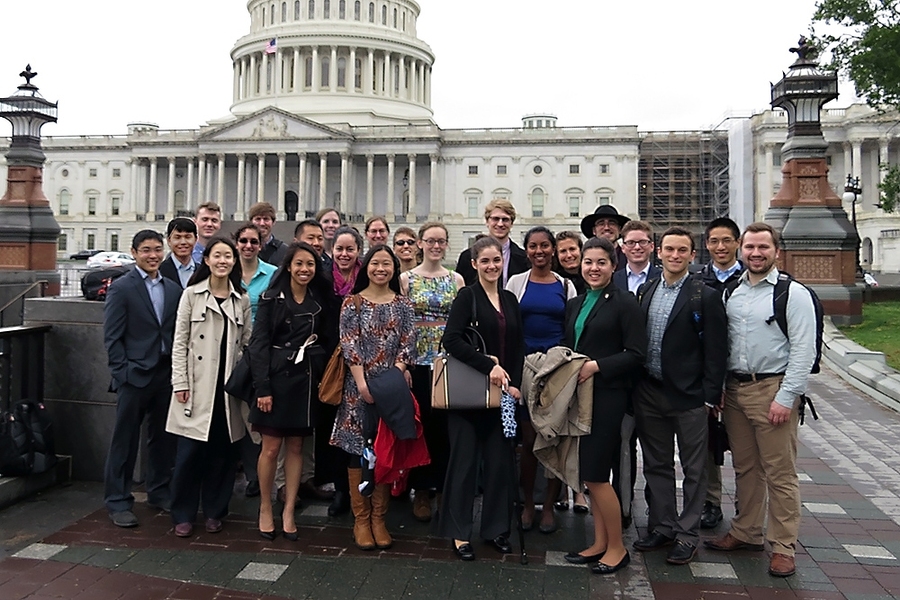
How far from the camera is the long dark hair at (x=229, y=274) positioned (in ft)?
19.8

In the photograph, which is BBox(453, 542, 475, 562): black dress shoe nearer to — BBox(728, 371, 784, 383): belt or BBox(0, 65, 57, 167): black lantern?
BBox(728, 371, 784, 383): belt

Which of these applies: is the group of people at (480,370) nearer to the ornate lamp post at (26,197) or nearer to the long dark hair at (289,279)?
the long dark hair at (289,279)

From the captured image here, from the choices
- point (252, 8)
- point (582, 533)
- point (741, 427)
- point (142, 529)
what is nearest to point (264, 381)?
point (142, 529)

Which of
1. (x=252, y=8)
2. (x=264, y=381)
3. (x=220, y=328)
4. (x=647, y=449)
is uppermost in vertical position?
(x=252, y=8)

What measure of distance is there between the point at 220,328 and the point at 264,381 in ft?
2.34

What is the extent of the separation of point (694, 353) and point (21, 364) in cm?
609

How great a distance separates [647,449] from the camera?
5734 millimetres

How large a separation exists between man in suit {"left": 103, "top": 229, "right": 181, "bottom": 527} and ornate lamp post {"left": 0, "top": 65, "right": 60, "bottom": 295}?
18.8m

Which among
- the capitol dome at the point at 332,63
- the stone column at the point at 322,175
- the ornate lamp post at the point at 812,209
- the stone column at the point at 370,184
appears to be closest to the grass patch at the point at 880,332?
the ornate lamp post at the point at 812,209

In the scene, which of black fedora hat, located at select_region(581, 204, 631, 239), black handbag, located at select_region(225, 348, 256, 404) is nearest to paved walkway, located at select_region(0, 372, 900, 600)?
black handbag, located at select_region(225, 348, 256, 404)

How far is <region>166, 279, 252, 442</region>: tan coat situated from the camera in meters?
5.94

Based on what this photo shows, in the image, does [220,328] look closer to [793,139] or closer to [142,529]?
[142,529]

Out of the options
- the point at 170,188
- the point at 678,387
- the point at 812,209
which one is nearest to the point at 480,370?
the point at 678,387

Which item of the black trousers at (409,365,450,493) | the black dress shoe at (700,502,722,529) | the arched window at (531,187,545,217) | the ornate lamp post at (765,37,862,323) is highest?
the arched window at (531,187,545,217)
